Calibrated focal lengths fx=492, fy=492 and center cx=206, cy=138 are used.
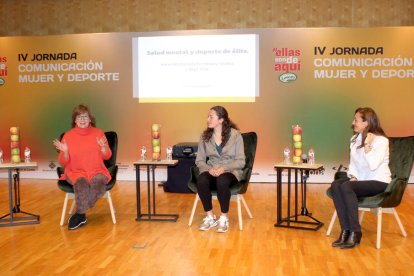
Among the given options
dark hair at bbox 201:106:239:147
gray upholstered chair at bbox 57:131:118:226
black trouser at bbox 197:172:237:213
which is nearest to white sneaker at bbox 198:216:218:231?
black trouser at bbox 197:172:237:213

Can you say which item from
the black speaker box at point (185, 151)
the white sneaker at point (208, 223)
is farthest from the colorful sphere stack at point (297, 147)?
the black speaker box at point (185, 151)

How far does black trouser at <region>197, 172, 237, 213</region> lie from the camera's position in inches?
188

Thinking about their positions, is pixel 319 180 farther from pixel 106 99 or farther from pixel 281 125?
pixel 106 99

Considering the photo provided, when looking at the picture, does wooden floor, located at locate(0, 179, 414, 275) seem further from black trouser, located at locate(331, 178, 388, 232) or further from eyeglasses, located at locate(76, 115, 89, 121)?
eyeglasses, located at locate(76, 115, 89, 121)

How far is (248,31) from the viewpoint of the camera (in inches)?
301

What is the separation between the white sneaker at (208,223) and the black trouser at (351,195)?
1.24 m

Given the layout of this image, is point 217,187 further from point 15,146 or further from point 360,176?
point 15,146

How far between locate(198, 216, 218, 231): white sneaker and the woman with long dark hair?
123cm

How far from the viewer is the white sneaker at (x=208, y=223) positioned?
4852 millimetres

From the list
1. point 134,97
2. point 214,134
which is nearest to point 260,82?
point 134,97

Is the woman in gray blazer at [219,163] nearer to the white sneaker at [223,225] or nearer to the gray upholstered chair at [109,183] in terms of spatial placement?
the white sneaker at [223,225]

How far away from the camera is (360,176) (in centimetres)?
457

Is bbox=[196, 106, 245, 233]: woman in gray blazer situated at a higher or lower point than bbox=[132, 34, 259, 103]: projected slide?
lower

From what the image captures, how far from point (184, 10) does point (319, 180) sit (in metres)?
3.52
